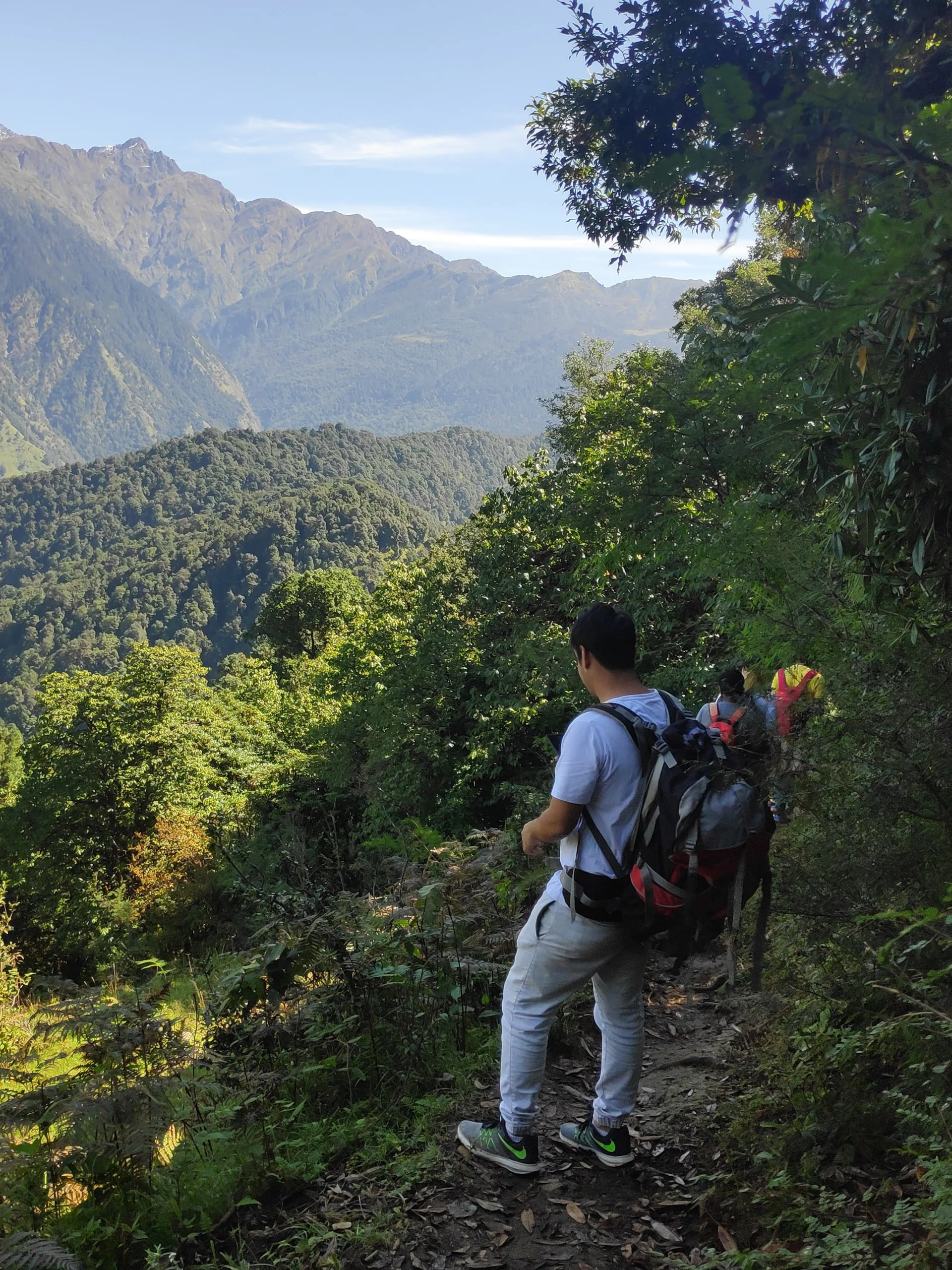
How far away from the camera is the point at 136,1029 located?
3.69 meters

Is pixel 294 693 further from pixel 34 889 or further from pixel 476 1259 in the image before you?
pixel 476 1259

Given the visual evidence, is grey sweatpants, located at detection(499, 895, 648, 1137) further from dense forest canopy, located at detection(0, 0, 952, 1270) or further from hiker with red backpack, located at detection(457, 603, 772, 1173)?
dense forest canopy, located at detection(0, 0, 952, 1270)

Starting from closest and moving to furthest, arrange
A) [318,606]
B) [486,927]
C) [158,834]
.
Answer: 1. [486,927]
2. [158,834]
3. [318,606]

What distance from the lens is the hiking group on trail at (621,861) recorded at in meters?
2.86

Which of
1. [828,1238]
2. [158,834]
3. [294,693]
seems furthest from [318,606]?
[828,1238]

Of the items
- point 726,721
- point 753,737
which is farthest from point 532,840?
point 726,721

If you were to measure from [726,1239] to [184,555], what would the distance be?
152290mm

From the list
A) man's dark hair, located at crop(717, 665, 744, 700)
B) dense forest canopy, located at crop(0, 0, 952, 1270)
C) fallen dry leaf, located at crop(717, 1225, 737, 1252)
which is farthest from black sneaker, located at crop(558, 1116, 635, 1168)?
man's dark hair, located at crop(717, 665, 744, 700)

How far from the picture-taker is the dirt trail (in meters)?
2.90

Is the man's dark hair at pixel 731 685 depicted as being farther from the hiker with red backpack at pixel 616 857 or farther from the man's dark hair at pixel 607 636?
the man's dark hair at pixel 607 636

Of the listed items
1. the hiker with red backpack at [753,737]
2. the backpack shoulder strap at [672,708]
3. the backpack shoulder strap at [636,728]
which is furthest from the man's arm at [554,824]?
the hiker with red backpack at [753,737]

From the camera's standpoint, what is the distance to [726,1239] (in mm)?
2811

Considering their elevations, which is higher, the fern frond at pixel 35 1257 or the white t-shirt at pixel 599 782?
the white t-shirt at pixel 599 782

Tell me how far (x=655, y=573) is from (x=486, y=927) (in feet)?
25.2
